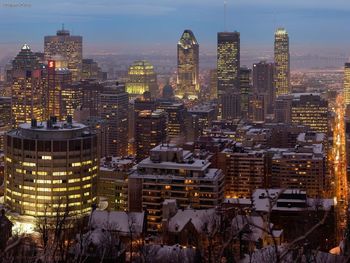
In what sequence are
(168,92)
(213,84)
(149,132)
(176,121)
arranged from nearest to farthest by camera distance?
1. (149,132)
2. (176,121)
3. (168,92)
4. (213,84)

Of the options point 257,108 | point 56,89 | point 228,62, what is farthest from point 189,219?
point 228,62

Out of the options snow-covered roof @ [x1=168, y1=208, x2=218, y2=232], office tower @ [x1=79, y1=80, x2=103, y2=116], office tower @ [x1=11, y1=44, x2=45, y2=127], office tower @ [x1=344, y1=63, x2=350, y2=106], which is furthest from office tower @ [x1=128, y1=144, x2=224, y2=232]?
office tower @ [x1=344, y1=63, x2=350, y2=106]

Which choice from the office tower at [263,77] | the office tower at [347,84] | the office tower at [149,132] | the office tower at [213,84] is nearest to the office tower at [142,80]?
the office tower at [213,84]

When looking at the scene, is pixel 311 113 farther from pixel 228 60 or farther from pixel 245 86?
pixel 228 60

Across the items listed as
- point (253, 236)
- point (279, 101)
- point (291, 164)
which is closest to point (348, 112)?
point (279, 101)

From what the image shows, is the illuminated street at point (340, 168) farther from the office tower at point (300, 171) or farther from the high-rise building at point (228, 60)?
the high-rise building at point (228, 60)

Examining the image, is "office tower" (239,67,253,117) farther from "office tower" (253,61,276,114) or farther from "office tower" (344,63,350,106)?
"office tower" (344,63,350,106)
